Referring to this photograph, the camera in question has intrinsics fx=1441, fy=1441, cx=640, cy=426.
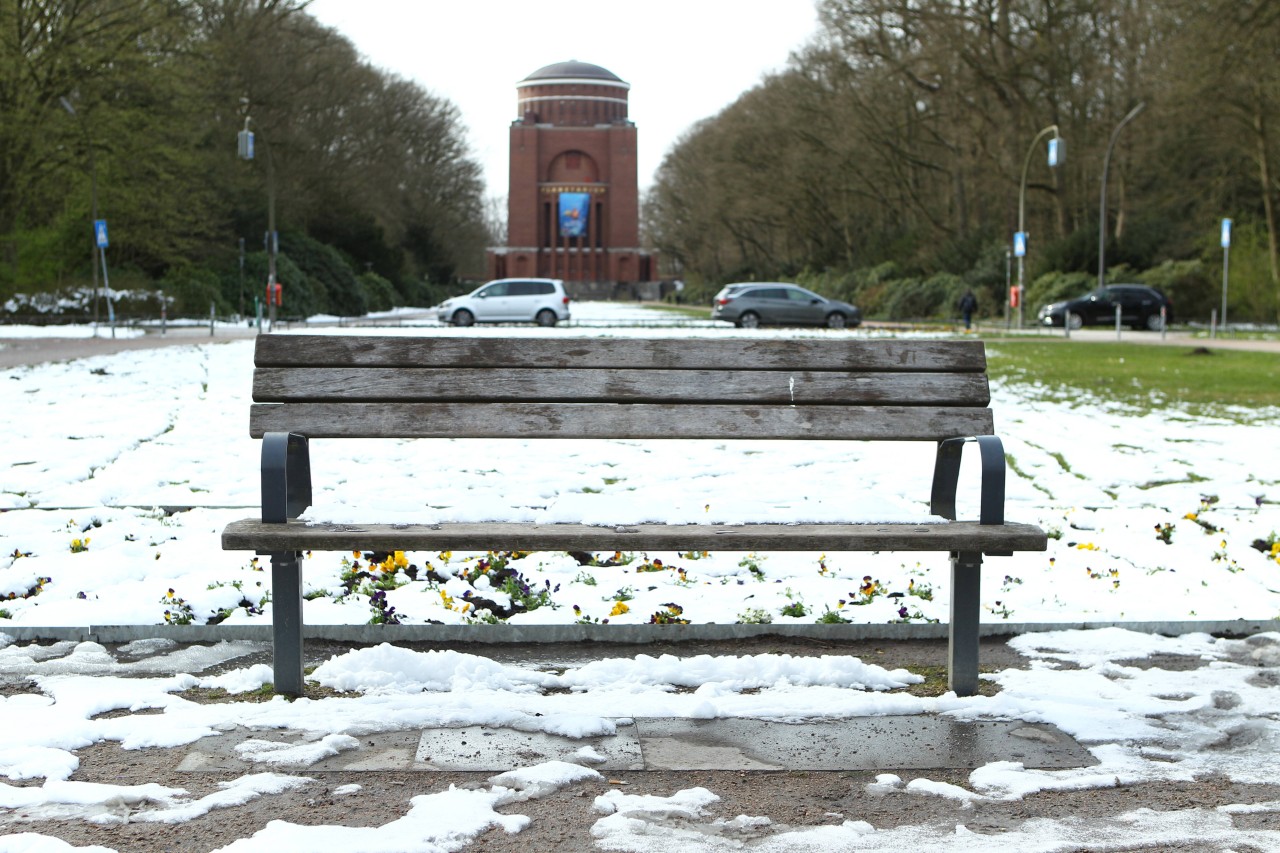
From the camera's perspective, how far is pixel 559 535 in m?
4.19

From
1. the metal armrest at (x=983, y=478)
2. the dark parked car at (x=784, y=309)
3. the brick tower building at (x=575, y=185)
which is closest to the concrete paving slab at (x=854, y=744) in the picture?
the metal armrest at (x=983, y=478)

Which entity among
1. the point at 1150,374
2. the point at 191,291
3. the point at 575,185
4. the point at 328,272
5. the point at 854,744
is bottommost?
the point at 854,744

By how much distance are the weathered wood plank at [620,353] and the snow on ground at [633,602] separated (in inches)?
24.6

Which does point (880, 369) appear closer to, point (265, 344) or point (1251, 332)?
point (265, 344)

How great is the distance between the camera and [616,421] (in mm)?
4781

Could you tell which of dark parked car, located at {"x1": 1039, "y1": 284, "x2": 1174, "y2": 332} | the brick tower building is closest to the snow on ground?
dark parked car, located at {"x1": 1039, "y1": 284, "x2": 1174, "y2": 332}

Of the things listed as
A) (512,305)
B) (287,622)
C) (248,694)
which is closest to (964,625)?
(287,622)

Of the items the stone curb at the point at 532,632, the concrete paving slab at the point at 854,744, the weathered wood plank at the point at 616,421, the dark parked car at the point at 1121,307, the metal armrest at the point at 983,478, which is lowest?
the concrete paving slab at the point at 854,744

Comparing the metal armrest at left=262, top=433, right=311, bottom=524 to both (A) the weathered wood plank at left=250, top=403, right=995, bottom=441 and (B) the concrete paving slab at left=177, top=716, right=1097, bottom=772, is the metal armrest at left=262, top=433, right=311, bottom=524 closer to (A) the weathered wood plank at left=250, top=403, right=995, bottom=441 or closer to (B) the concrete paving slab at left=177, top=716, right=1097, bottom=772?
(A) the weathered wood plank at left=250, top=403, right=995, bottom=441

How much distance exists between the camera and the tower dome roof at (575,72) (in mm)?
116562

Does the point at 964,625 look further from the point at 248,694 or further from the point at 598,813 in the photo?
the point at 248,694

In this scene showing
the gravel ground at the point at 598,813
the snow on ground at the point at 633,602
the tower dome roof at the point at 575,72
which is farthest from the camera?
the tower dome roof at the point at 575,72

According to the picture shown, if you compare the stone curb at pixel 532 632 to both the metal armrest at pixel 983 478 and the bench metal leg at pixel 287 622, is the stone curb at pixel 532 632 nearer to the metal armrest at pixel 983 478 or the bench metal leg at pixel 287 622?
the metal armrest at pixel 983 478

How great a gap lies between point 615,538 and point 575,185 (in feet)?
373
